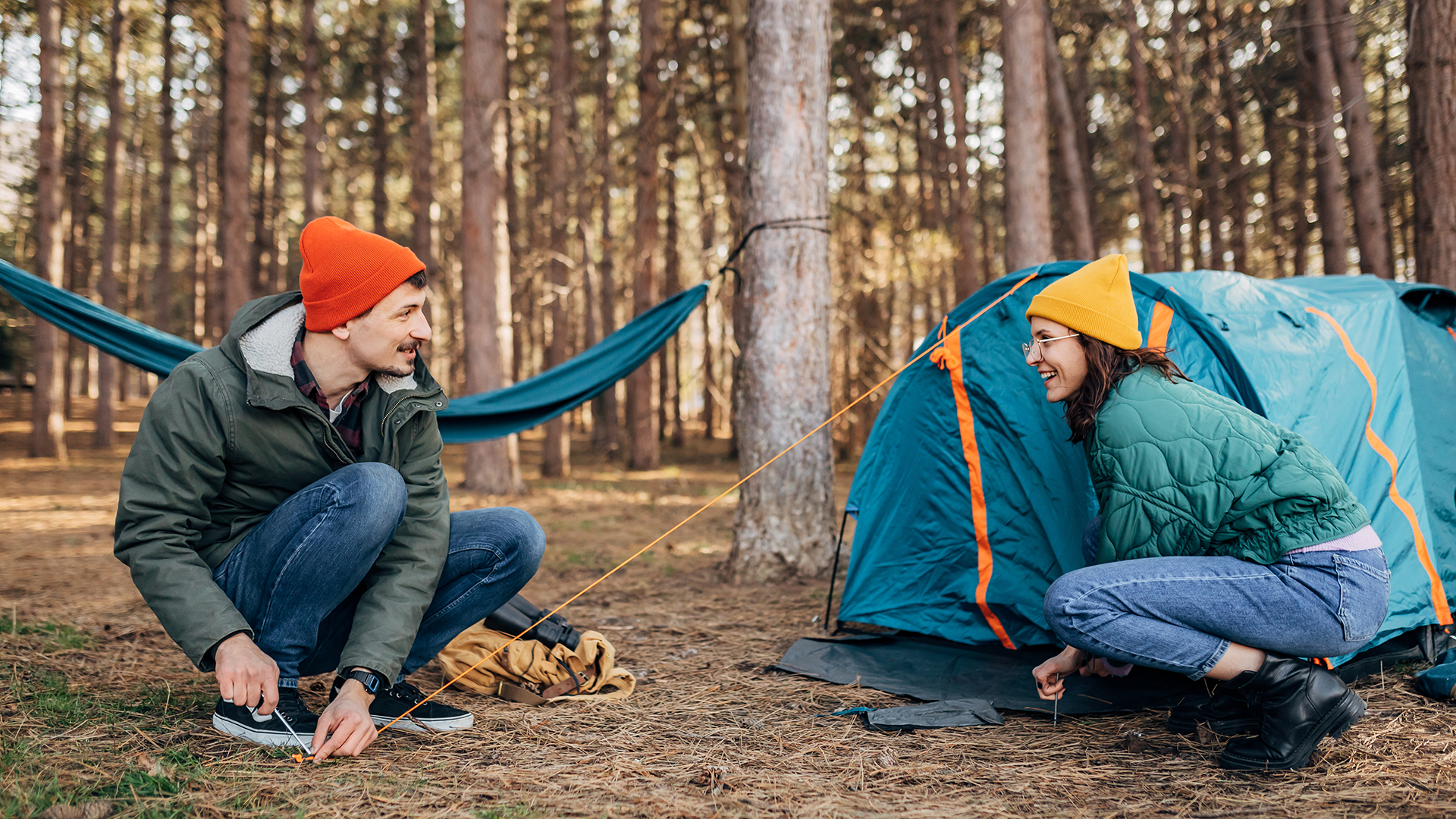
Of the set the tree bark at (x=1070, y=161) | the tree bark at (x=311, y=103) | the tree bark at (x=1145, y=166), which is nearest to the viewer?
the tree bark at (x=1070, y=161)

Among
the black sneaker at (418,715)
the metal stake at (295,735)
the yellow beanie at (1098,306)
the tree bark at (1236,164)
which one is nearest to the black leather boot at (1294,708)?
the yellow beanie at (1098,306)

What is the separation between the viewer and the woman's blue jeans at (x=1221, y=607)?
1.87 meters

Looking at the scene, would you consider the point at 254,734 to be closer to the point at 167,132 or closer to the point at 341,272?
the point at 341,272

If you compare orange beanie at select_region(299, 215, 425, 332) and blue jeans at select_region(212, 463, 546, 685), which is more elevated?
orange beanie at select_region(299, 215, 425, 332)

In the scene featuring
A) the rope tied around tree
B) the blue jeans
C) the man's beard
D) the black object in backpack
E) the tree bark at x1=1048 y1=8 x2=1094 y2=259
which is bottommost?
the black object in backpack

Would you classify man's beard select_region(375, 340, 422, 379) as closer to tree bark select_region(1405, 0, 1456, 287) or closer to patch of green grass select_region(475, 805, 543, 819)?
patch of green grass select_region(475, 805, 543, 819)

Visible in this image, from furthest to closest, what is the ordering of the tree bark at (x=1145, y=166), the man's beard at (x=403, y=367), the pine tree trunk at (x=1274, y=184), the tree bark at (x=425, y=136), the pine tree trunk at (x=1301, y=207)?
the pine tree trunk at (x=1274, y=184), the pine tree trunk at (x=1301, y=207), the tree bark at (x=425, y=136), the tree bark at (x=1145, y=166), the man's beard at (x=403, y=367)

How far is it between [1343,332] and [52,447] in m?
12.0

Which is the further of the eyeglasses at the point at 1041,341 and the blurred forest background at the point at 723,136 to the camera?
the blurred forest background at the point at 723,136

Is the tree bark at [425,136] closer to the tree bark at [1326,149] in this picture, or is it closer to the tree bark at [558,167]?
the tree bark at [558,167]

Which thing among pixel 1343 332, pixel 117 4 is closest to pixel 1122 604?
pixel 1343 332

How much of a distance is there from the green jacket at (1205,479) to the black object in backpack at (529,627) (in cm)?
147

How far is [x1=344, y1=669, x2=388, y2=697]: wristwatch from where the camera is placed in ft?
6.06

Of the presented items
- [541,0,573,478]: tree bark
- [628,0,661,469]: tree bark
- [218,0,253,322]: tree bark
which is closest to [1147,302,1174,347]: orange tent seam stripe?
[628,0,661,469]: tree bark
